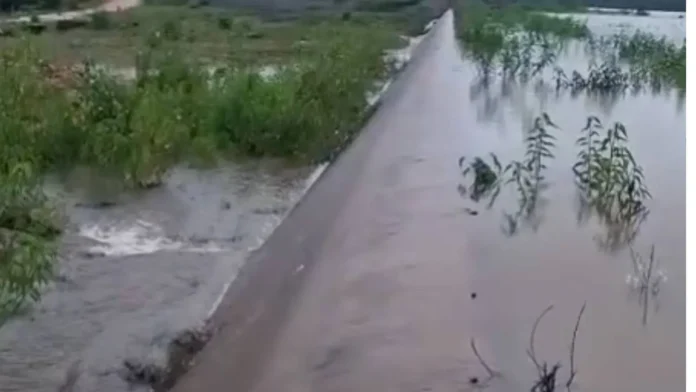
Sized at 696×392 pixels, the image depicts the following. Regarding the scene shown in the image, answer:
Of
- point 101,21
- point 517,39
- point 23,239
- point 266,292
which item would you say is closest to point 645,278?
point 266,292

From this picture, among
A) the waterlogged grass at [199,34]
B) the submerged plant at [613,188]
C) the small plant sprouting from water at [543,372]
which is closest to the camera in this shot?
the small plant sprouting from water at [543,372]

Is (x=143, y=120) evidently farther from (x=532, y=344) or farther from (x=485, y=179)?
(x=532, y=344)

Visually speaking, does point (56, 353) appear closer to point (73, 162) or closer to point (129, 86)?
point (73, 162)

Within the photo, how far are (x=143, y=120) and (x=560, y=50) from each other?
504 centimetres

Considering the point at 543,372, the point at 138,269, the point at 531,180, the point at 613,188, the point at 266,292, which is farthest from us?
the point at 531,180

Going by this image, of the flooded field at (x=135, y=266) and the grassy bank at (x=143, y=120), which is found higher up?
the grassy bank at (x=143, y=120)

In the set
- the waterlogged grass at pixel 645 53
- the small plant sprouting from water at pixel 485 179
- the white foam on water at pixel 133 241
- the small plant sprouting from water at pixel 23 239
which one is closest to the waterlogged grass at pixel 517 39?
the waterlogged grass at pixel 645 53

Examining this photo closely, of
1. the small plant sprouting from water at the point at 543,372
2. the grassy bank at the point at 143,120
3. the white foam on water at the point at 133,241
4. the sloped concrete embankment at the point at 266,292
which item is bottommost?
the sloped concrete embankment at the point at 266,292

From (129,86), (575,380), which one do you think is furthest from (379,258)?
(129,86)

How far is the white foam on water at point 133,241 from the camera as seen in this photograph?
13.4 ft

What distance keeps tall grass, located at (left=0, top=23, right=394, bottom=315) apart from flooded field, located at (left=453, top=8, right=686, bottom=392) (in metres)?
0.88

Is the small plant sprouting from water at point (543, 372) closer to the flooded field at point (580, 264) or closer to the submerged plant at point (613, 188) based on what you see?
the flooded field at point (580, 264)

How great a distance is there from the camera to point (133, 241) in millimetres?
4195

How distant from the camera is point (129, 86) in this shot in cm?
569
